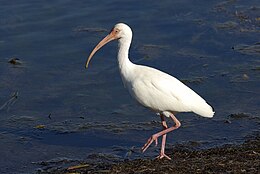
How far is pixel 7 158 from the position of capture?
10.6m

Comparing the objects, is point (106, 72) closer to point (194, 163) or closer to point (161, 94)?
point (161, 94)

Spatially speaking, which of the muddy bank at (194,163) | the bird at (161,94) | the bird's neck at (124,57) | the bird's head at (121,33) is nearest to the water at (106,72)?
the muddy bank at (194,163)

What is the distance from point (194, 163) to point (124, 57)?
6.45 ft

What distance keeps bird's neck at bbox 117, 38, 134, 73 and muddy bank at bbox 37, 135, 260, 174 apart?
4.04 feet

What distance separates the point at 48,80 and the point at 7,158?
8.93ft

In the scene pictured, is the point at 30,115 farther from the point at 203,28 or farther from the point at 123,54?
the point at 203,28

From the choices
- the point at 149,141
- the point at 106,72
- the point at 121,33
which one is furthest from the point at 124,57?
the point at 106,72

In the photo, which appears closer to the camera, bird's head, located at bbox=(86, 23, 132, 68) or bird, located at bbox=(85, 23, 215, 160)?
bird, located at bbox=(85, 23, 215, 160)

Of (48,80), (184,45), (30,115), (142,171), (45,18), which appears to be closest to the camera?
(142,171)

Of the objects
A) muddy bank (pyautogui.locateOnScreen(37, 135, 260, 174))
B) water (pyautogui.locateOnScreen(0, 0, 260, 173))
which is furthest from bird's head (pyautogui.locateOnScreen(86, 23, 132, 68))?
muddy bank (pyautogui.locateOnScreen(37, 135, 260, 174))

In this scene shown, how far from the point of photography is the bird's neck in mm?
10344

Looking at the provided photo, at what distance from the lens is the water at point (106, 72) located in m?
11.2

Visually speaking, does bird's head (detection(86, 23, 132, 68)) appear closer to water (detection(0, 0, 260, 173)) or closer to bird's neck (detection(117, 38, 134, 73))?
bird's neck (detection(117, 38, 134, 73))

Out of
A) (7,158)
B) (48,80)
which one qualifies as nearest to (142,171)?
(7,158)
